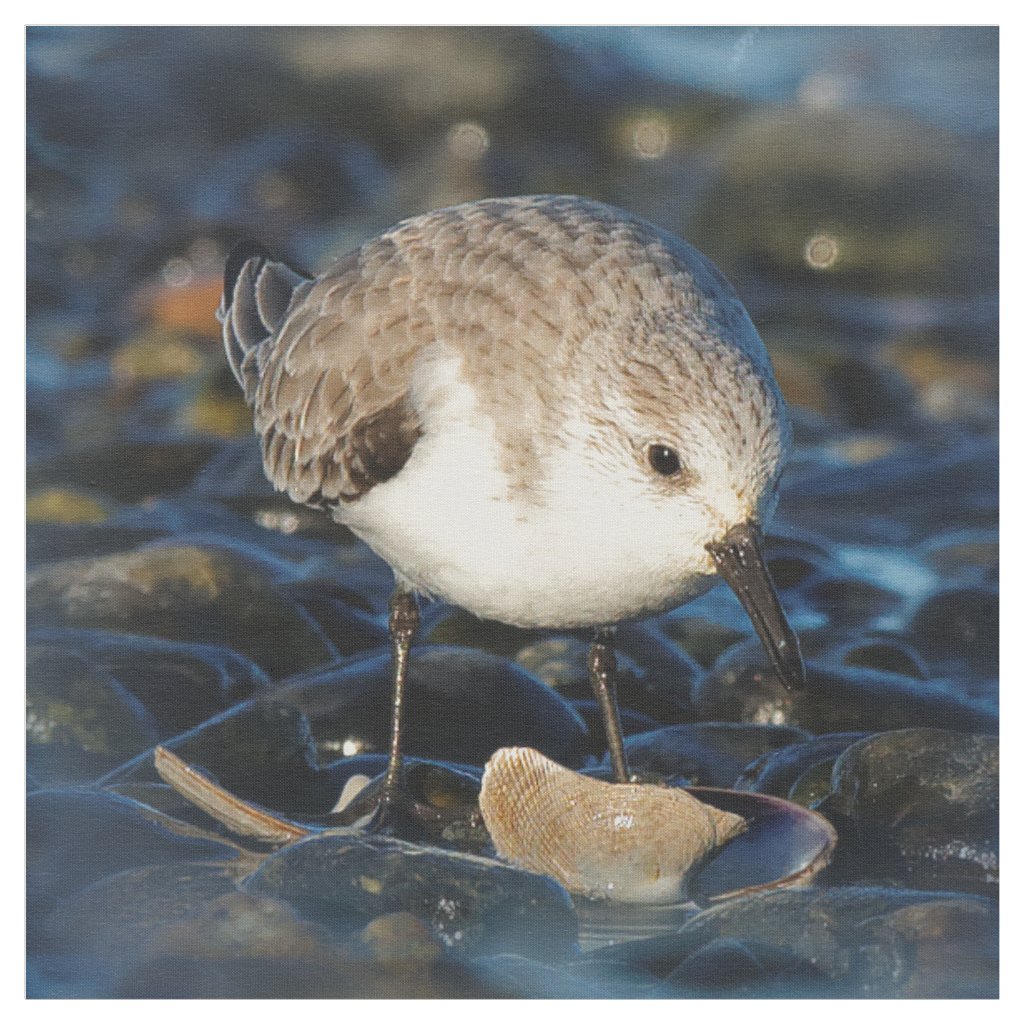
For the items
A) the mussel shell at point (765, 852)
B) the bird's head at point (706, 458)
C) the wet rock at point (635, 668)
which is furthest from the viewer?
the wet rock at point (635, 668)

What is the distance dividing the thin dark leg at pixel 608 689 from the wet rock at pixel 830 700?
567mm

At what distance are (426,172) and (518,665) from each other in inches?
79.7

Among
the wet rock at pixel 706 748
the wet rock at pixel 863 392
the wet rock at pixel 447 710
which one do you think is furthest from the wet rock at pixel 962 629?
the wet rock at pixel 447 710

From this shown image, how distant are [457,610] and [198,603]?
38.6 inches

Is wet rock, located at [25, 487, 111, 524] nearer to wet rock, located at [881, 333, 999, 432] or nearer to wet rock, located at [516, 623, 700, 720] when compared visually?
wet rock, located at [516, 623, 700, 720]

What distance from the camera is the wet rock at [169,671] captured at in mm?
5219

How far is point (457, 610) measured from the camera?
6.09 m

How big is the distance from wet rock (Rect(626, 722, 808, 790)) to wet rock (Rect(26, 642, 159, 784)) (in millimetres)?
1609

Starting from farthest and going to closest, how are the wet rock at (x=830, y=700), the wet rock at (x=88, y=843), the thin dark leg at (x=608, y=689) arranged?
1. the wet rock at (x=830, y=700)
2. the thin dark leg at (x=608, y=689)
3. the wet rock at (x=88, y=843)

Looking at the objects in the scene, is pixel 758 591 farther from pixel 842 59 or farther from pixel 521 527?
pixel 842 59

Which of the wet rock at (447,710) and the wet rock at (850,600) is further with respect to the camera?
the wet rock at (850,600)

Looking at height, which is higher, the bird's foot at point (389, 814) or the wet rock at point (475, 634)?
the wet rock at point (475, 634)

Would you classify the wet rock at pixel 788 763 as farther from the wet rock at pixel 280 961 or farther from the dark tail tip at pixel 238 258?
the dark tail tip at pixel 238 258

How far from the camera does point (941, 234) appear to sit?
5488mm
